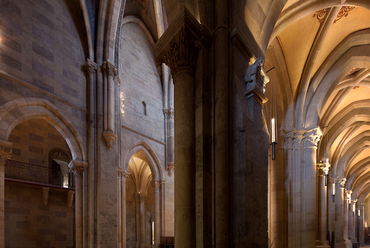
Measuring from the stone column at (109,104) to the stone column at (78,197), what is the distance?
54.4 inches

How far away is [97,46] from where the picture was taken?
11.5 meters

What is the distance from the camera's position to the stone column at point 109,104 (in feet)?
36.0

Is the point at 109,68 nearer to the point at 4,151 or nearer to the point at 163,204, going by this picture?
the point at 4,151

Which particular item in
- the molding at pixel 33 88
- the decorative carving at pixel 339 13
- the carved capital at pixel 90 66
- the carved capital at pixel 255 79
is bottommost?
the carved capital at pixel 255 79

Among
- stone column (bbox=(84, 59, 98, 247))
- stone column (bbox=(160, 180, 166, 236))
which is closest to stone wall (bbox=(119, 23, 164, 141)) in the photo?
stone column (bbox=(160, 180, 166, 236))

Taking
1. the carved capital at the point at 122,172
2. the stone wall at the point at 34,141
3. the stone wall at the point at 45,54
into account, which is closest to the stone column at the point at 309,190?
the carved capital at the point at 122,172

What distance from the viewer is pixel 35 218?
1202 centimetres

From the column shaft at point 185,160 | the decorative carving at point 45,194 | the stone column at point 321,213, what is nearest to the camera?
the column shaft at point 185,160

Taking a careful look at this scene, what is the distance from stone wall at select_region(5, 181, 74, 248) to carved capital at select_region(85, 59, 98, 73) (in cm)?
569

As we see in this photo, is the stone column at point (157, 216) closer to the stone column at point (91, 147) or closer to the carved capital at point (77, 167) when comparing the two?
the stone column at point (91, 147)

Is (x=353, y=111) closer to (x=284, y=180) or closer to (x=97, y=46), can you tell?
(x=284, y=180)

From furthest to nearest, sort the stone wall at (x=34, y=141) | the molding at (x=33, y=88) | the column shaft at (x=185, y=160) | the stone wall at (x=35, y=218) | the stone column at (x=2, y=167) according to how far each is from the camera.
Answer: the stone wall at (x=34, y=141)
the stone wall at (x=35, y=218)
the molding at (x=33, y=88)
the stone column at (x=2, y=167)
the column shaft at (x=185, y=160)

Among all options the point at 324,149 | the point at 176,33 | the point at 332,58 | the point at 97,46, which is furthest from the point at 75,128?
the point at 324,149

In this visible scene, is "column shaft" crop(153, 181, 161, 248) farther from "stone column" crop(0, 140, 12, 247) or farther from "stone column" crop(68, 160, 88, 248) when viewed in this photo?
"stone column" crop(0, 140, 12, 247)
